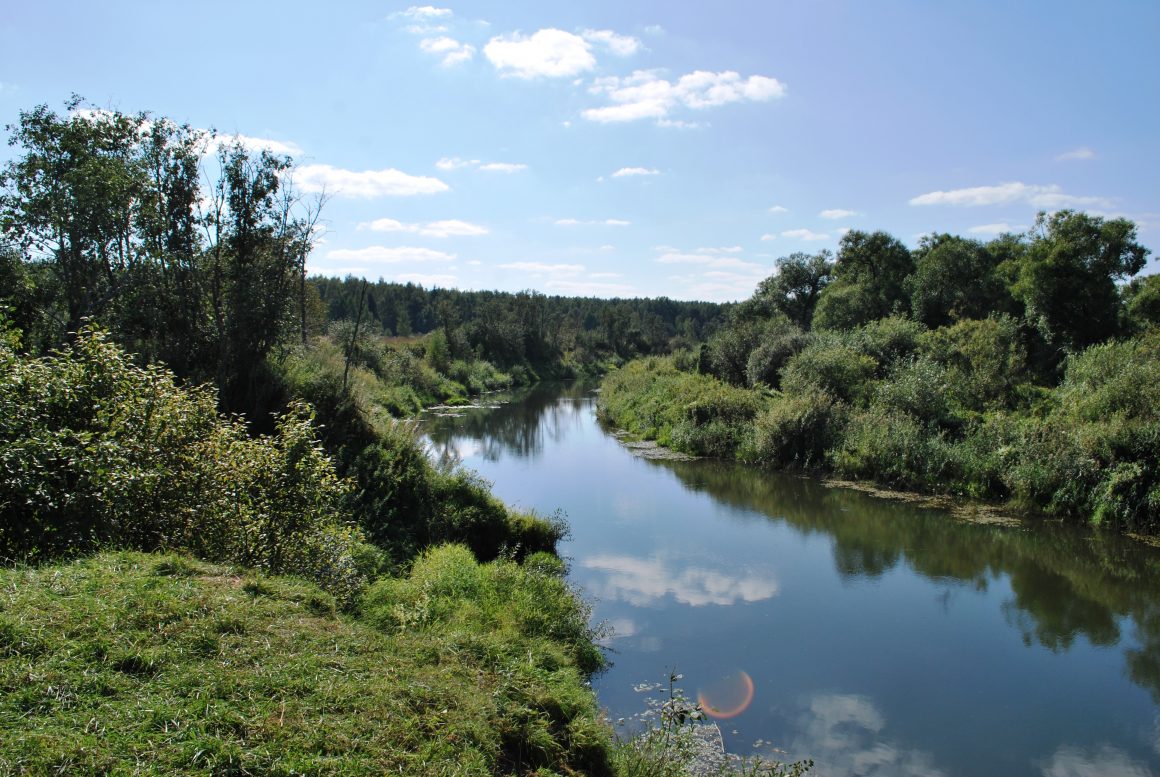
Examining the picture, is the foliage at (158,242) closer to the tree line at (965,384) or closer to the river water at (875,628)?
the river water at (875,628)

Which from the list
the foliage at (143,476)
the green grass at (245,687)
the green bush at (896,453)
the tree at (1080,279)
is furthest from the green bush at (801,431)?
the foliage at (143,476)

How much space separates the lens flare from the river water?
0.03 m

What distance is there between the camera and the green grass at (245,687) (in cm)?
380

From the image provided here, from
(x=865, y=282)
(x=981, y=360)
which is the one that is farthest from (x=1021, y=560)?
(x=865, y=282)

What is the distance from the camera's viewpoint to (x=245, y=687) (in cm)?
454

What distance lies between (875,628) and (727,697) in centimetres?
374

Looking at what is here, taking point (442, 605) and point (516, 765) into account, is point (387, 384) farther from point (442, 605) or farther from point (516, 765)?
point (516, 765)

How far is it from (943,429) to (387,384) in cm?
2742

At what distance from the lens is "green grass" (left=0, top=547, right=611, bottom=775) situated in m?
3.80

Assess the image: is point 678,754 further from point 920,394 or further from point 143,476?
point 920,394

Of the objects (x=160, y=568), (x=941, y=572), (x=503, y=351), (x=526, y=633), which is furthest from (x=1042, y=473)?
(x=503, y=351)

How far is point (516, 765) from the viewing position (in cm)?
553

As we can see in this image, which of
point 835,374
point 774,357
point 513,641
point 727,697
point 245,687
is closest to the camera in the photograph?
point 245,687

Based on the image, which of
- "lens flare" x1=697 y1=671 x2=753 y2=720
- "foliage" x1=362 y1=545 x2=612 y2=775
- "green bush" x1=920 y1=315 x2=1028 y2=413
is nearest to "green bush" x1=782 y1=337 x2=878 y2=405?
"green bush" x1=920 y1=315 x2=1028 y2=413
